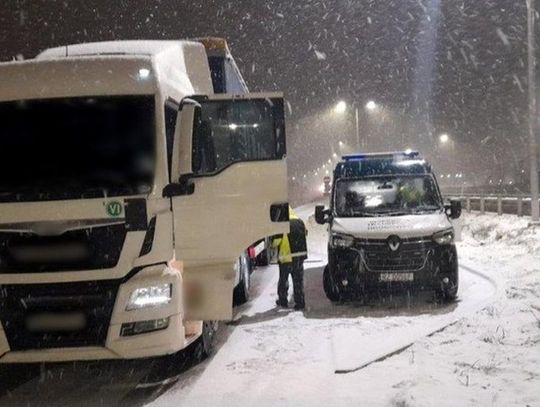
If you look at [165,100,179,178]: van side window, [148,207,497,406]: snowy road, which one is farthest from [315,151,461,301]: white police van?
[165,100,179,178]: van side window

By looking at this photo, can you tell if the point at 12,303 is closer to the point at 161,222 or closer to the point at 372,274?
the point at 161,222

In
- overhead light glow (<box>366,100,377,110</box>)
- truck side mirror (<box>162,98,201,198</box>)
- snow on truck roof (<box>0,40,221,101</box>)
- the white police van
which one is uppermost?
snow on truck roof (<box>0,40,221,101</box>)

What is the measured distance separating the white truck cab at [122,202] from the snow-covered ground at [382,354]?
2.38 feet

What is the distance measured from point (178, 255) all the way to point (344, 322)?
311cm

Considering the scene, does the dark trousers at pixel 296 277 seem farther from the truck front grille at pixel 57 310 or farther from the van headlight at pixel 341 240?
the truck front grille at pixel 57 310

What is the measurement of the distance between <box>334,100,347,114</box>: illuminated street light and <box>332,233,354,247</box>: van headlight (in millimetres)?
26802

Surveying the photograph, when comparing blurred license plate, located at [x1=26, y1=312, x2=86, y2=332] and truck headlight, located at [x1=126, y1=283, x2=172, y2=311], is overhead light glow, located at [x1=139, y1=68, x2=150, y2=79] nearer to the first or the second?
truck headlight, located at [x1=126, y1=283, x2=172, y2=311]

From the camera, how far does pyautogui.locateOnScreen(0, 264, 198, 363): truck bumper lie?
545 cm

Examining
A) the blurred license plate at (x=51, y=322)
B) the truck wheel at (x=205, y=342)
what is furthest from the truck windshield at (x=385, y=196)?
the blurred license plate at (x=51, y=322)

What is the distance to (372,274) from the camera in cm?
901

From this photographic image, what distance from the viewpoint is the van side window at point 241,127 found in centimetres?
623

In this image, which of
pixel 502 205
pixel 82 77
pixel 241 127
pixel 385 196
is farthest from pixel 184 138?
pixel 502 205

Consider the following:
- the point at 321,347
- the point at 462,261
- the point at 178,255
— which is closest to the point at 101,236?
the point at 178,255

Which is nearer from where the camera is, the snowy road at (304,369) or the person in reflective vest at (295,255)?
the snowy road at (304,369)
